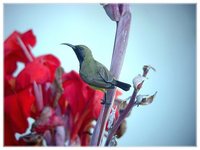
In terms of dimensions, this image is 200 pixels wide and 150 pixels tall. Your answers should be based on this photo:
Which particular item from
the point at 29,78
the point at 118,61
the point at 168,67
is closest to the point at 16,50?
the point at 29,78

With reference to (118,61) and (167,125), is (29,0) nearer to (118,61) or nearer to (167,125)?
(118,61)

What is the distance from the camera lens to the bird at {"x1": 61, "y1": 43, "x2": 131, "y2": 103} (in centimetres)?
144

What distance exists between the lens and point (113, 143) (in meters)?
1.53

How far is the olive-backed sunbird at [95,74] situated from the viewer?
4.72 feet

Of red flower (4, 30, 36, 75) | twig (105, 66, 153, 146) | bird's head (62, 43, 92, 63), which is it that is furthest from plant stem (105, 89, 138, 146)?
red flower (4, 30, 36, 75)

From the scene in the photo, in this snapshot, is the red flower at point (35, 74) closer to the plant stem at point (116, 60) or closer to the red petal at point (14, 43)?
the red petal at point (14, 43)

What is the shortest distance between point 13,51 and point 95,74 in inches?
15.0

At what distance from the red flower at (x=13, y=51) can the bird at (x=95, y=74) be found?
249mm

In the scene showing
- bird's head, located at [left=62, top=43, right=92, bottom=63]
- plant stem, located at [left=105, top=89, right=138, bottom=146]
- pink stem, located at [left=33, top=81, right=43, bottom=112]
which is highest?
bird's head, located at [left=62, top=43, right=92, bottom=63]

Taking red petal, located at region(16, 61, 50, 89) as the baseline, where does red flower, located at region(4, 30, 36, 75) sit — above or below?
above

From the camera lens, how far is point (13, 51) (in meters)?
1.54

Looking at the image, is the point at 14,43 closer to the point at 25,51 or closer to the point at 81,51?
the point at 25,51

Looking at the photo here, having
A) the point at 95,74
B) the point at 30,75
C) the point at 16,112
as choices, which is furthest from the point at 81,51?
the point at 16,112

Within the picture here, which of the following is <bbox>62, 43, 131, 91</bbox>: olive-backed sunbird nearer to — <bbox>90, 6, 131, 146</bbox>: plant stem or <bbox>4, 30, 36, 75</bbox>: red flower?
<bbox>90, 6, 131, 146</bbox>: plant stem
